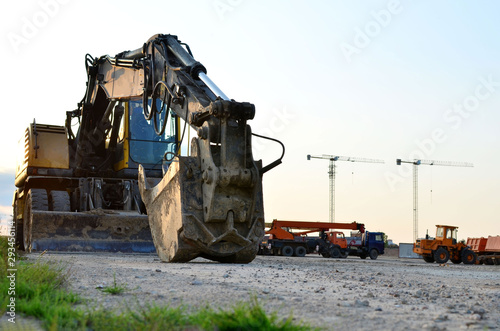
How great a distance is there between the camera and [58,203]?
1605cm

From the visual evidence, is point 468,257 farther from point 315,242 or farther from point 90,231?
point 90,231

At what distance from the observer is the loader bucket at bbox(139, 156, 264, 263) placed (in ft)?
33.3

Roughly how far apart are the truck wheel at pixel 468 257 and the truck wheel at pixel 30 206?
2165 cm

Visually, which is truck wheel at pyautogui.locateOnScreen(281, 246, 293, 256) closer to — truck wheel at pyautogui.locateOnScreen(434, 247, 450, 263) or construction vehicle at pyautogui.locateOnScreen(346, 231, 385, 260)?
construction vehicle at pyautogui.locateOnScreen(346, 231, 385, 260)

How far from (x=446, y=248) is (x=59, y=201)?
68.7 ft

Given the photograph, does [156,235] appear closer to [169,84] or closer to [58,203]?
[169,84]

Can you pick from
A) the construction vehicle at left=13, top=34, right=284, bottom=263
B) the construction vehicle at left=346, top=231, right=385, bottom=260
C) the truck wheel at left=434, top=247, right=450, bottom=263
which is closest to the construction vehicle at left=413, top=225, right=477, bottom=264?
the truck wheel at left=434, top=247, right=450, bottom=263

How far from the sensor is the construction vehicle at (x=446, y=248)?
1211 inches

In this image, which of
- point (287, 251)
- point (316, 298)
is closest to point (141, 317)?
point (316, 298)

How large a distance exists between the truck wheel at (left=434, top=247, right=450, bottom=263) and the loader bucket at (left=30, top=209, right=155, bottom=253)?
742 inches

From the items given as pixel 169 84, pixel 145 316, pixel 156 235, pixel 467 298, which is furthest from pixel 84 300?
pixel 169 84

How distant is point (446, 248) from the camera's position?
3094 centimetres

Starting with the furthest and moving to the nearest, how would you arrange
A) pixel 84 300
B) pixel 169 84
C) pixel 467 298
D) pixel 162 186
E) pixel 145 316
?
pixel 169 84
pixel 162 186
pixel 467 298
pixel 84 300
pixel 145 316

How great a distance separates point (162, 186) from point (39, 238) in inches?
209
